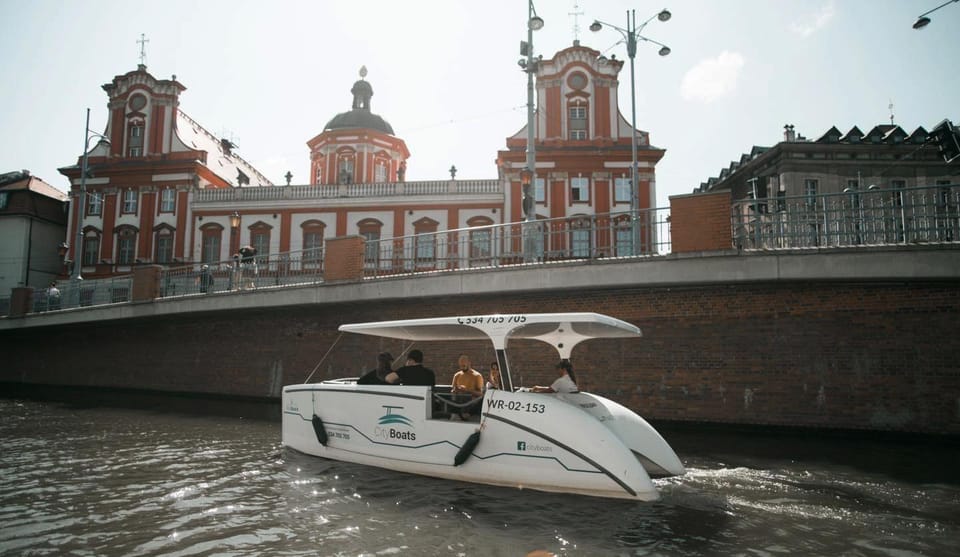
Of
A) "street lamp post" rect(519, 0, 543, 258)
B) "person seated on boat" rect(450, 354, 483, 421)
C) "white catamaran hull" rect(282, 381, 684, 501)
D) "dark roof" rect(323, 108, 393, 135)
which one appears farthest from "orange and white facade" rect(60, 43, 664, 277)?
"person seated on boat" rect(450, 354, 483, 421)

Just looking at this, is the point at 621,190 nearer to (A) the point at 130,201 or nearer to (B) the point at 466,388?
(B) the point at 466,388

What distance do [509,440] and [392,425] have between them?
2.02 metres

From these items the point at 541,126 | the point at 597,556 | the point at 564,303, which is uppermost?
the point at 541,126

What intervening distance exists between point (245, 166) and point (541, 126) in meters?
27.5

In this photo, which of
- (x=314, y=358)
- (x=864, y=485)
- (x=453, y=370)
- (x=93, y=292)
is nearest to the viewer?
(x=864, y=485)

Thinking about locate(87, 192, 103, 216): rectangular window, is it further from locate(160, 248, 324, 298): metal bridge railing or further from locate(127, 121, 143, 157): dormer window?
locate(160, 248, 324, 298): metal bridge railing

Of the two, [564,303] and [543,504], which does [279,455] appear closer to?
[543,504]

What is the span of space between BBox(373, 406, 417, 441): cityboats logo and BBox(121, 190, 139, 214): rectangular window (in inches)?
1323

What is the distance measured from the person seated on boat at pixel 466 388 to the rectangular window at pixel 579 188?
2367cm

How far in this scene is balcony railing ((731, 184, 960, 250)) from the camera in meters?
10.6

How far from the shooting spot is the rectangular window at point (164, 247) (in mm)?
34969

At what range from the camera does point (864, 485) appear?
299 inches

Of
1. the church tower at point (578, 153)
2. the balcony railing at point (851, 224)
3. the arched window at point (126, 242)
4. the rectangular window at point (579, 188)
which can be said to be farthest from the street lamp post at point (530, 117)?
the arched window at point (126, 242)

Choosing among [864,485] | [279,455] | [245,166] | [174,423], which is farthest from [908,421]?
[245,166]
